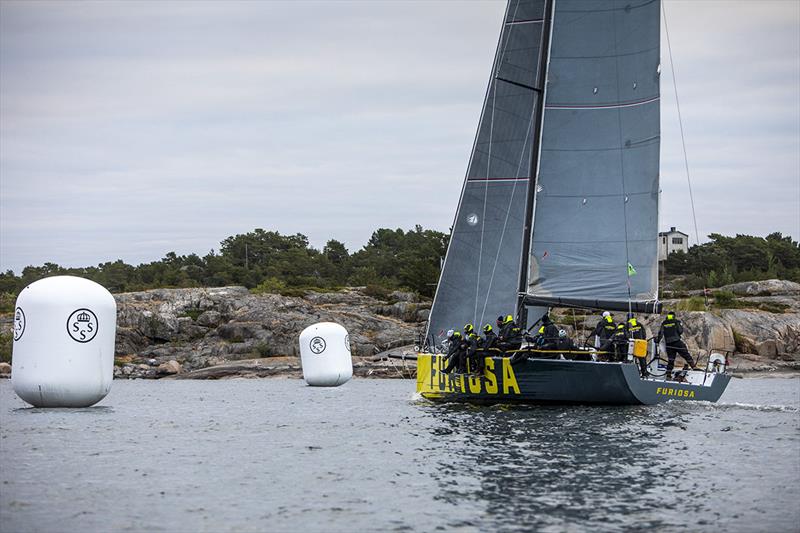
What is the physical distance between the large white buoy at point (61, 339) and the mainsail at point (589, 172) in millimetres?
11327

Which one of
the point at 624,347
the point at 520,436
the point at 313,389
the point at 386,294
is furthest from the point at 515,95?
the point at 386,294

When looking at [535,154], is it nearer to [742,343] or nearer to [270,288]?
[742,343]

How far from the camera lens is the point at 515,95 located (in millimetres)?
33938

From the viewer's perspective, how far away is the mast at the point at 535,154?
3206cm

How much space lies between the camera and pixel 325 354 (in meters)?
48.2

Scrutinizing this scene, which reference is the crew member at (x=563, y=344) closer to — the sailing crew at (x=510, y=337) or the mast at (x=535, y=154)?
the sailing crew at (x=510, y=337)

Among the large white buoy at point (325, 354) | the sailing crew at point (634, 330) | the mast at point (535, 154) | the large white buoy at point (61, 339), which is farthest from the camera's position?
the large white buoy at point (325, 354)

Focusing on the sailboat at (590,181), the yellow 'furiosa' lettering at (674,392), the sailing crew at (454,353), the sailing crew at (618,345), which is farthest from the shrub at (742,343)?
the sailing crew at (454,353)

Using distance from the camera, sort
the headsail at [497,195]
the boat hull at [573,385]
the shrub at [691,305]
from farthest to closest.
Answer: the shrub at [691,305], the headsail at [497,195], the boat hull at [573,385]

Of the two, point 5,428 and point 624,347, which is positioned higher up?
point 624,347

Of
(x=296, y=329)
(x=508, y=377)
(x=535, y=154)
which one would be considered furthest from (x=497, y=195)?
(x=296, y=329)

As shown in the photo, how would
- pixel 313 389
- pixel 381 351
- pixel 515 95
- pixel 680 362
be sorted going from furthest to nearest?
pixel 381 351, pixel 680 362, pixel 313 389, pixel 515 95

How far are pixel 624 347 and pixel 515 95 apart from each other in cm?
954

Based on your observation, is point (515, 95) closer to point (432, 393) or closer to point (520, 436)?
point (432, 393)
